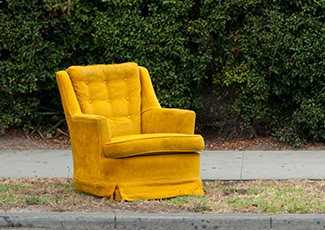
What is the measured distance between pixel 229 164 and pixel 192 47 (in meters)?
2.37

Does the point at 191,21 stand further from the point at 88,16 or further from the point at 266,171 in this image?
the point at 266,171

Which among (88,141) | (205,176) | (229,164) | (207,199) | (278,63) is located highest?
(278,63)

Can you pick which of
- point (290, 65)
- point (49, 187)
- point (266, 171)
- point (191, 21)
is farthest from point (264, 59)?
point (49, 187)

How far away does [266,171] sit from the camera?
799cm

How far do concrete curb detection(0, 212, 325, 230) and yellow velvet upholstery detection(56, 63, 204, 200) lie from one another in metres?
0.67

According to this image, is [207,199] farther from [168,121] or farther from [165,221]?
[168,121]

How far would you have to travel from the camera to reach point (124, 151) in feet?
21.5

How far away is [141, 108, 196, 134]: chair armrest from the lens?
7.22m

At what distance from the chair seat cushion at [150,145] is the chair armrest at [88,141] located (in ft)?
0.36

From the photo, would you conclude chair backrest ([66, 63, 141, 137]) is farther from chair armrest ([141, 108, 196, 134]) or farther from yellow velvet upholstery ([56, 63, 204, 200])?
chair armrest ([141, 108, 196, 134])

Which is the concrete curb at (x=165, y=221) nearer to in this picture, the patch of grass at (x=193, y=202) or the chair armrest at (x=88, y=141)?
the patch of grass at (x=193, y=202)

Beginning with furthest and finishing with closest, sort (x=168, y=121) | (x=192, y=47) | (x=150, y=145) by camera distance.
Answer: (x=192, y=47) < (x=168, y=121) < (x=150, y=145)

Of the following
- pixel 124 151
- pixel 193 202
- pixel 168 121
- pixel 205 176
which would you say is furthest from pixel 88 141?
pixel 205 176

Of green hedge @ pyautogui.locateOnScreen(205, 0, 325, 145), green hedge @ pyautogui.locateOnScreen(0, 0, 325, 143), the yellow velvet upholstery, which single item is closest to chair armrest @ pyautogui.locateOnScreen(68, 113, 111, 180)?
the yellow velvet upholstery
